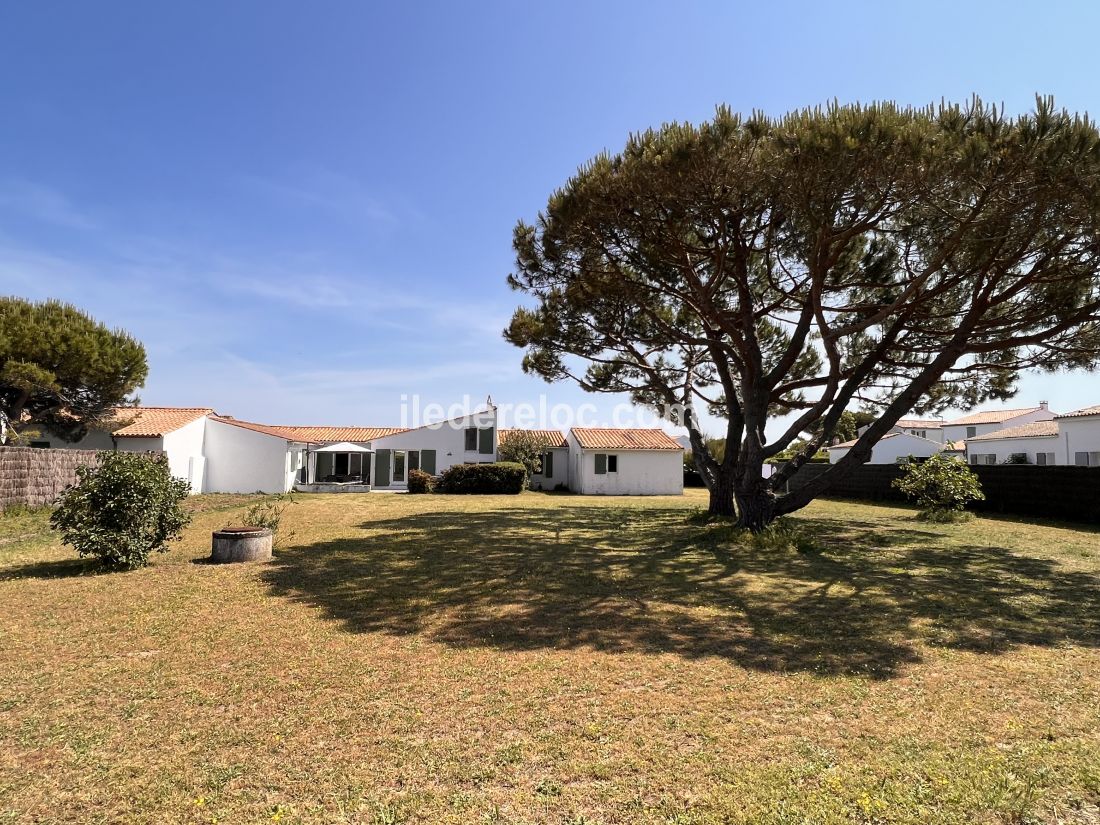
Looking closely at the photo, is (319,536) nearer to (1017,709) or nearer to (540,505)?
(540,505)

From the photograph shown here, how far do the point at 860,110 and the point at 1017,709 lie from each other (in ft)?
24.9

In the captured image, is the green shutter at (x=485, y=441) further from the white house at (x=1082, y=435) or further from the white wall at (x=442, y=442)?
the white house at (x=1082, y=435)

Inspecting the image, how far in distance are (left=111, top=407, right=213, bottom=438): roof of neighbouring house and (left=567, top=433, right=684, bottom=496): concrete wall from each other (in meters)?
17.2

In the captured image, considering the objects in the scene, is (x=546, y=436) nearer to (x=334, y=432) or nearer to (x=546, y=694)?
(x=334, y=432)

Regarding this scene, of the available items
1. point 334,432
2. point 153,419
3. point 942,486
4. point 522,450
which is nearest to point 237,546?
point 942,486

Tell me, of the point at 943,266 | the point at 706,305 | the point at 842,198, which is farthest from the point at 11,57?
the point at 943,266

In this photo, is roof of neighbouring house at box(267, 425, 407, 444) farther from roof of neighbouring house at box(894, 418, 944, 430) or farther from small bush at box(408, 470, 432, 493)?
roof of neighbouring house at box(894, 418, 944, 430)

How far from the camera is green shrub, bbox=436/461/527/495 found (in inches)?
1077

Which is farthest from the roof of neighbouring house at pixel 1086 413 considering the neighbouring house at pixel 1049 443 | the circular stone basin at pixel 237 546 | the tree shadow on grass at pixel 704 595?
the circular stone basin at pixel 237 546

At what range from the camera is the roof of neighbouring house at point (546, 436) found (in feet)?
104

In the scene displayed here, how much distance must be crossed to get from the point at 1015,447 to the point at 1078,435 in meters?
6.75

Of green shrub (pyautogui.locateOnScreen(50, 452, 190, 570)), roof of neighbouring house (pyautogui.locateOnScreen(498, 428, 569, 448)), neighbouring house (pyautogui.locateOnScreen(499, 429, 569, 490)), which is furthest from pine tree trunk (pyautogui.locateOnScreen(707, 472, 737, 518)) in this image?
neighbouring house (pyautogui.locateOnScreen(499, 429, 569, 490))

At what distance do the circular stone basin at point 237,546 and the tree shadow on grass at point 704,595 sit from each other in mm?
509

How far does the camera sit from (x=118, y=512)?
28.2ft
